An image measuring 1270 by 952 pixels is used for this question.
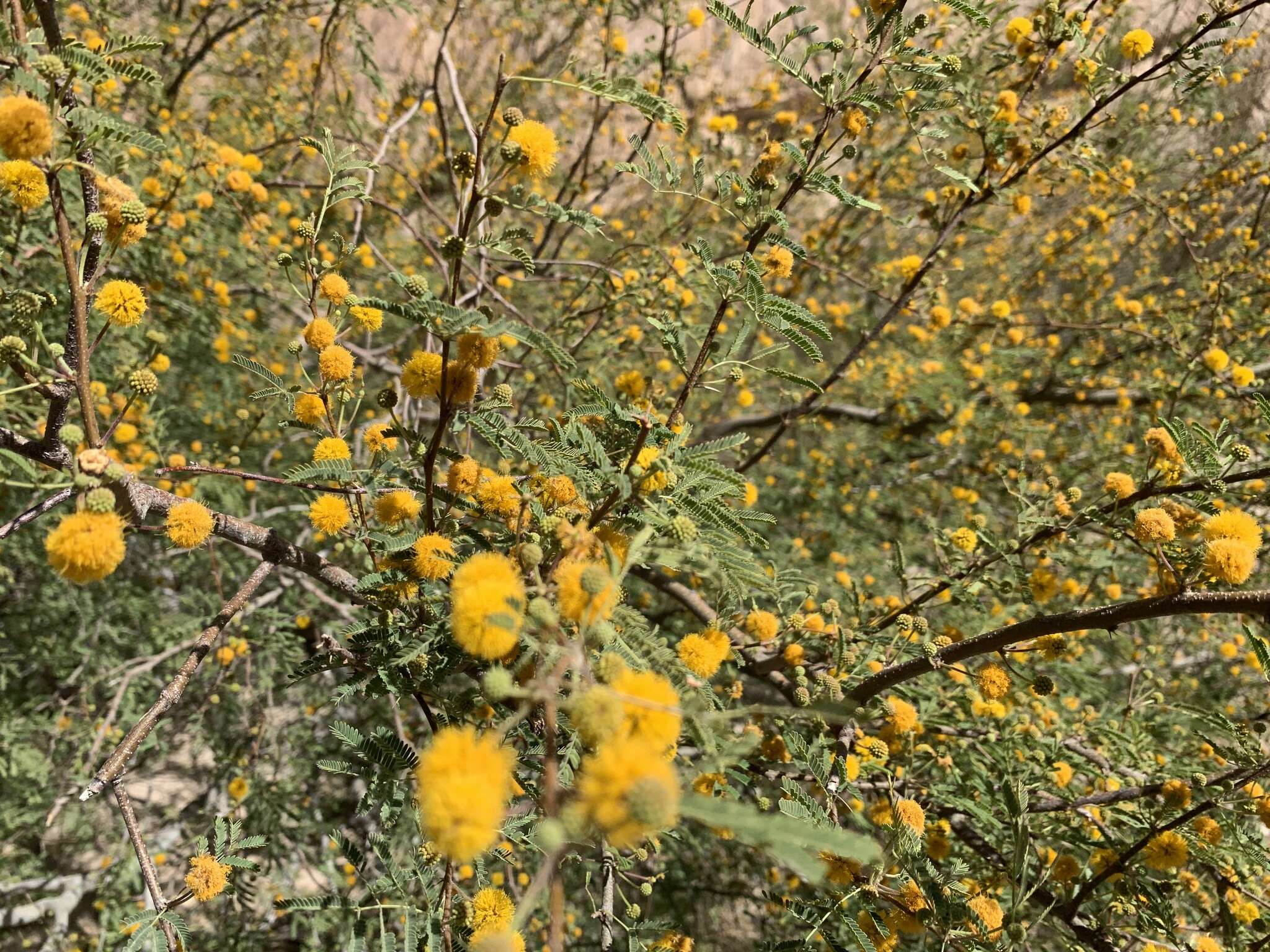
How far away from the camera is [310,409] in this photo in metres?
1.62

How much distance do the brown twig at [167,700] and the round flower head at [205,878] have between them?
0.29m

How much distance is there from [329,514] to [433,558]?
431 mm

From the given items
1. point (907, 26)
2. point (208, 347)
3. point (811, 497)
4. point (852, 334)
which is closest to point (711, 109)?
point (852, 334)

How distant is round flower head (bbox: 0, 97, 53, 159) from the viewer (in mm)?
1030

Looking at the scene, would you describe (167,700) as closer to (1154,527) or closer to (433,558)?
(433,558)

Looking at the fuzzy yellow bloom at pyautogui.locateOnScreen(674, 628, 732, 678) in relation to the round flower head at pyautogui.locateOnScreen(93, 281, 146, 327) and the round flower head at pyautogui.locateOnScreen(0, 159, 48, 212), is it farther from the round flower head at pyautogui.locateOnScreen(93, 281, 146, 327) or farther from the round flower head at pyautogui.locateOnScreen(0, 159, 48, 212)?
the round flower head at pyautogui.locateOnScreen(0, 159, 48, 212)

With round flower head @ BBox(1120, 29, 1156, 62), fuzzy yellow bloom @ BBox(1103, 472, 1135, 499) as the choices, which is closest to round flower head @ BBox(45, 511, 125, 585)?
fuzzy yellow bloom @ BBox(1103, 472, 1135, 499)

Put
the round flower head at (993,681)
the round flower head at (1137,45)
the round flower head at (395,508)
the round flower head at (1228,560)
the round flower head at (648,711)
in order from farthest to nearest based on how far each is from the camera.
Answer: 1. the round flower head at (1137,45)
2. the round flower head at (993,681)
3. the round flower head at (395,508)
4. the round flower head at (1228,560)
5. the round flower head at (648,711)

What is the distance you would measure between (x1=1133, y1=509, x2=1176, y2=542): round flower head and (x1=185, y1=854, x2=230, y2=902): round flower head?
2.38 metres

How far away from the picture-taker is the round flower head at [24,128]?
3.38ft

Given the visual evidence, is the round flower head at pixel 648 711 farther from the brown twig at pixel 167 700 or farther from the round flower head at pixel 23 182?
the round flower head at pixel 23 182

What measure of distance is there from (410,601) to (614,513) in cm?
56

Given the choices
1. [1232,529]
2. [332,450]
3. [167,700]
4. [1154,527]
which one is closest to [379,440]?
[332,450]

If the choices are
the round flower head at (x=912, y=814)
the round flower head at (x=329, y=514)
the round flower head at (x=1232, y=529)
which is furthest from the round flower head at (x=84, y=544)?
the round flower head at (x=1232, y=529)
